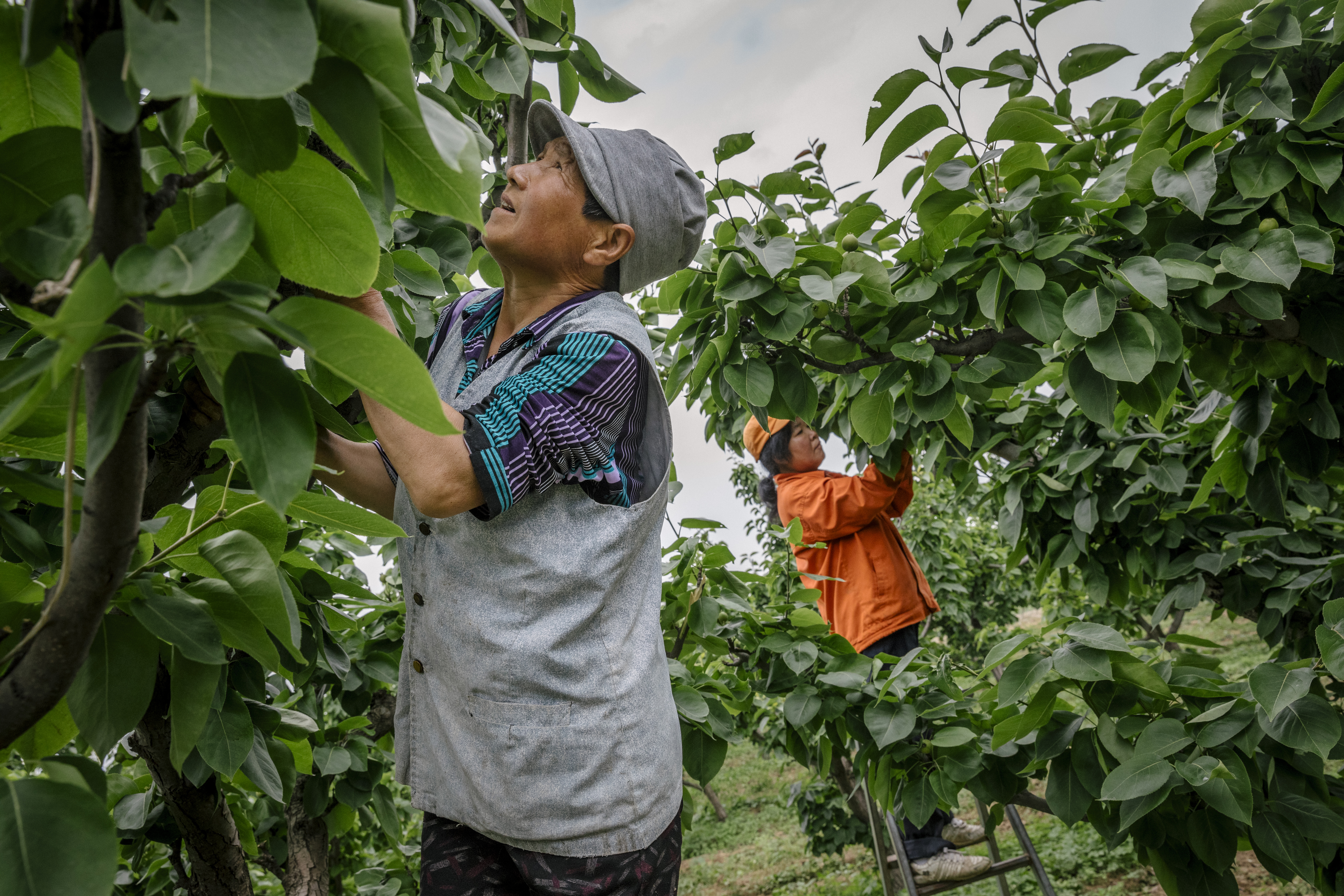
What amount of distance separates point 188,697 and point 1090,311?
155cm

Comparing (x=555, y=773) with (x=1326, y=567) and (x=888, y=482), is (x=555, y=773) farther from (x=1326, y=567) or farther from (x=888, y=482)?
(x=888, y=482)

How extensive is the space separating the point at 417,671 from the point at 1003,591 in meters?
9.88

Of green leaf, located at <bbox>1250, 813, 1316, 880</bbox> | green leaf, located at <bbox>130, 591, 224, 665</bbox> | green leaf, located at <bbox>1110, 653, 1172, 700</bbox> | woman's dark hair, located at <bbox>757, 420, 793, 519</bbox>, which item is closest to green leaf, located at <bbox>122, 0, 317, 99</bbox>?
green leaf, located at <bbox>130, 591, 224, 665</bbox>

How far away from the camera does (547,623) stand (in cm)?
121

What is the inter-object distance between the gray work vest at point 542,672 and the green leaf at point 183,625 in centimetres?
54

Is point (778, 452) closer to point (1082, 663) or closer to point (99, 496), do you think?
point (1082, 663)

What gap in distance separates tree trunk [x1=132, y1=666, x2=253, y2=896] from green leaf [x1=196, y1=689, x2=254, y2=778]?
0.60ft

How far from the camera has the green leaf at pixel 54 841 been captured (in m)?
0.44

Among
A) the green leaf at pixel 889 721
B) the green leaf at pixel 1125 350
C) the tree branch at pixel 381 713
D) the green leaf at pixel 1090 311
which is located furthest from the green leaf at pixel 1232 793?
the tree branch at pixel 381 713

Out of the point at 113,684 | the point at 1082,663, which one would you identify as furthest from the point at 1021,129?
the point at 113,684

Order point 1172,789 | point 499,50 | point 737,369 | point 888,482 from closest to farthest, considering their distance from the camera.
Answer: point 499,50 → point 1172,789 → point 737,369 → point 888,482

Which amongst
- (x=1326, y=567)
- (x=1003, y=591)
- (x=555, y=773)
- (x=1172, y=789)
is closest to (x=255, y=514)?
(x=555, y=773)

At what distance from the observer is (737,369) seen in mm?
1986

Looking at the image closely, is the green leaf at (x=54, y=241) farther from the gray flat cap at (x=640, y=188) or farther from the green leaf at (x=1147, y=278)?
the green leaf at (x=1147, y=278)
